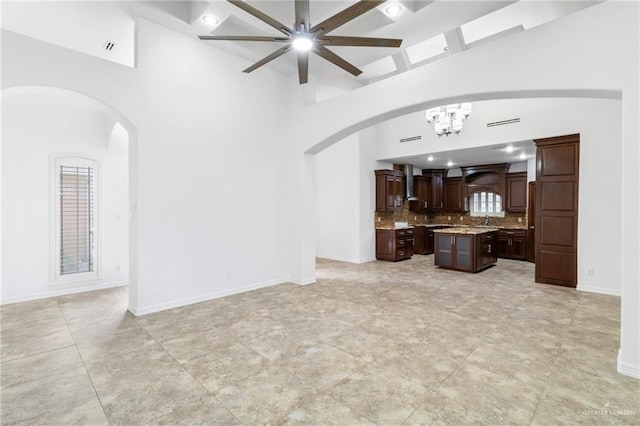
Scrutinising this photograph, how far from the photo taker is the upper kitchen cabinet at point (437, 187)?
33.3 feet

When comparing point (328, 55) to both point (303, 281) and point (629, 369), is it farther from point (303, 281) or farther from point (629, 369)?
point (629, 369)

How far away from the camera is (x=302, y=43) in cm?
312

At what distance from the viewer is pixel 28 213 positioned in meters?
4.83

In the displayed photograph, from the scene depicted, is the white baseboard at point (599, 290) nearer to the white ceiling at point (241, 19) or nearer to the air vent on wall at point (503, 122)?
the air vent on wall at point (503, 122)

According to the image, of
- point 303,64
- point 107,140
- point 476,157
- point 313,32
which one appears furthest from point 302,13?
point 476,157

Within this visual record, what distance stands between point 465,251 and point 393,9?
512cm

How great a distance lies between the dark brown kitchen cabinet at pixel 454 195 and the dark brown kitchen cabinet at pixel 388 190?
7.91 ft

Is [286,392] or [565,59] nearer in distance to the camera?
[286,392]

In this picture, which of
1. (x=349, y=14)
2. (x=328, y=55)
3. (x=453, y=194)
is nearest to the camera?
(x=349, y=14)

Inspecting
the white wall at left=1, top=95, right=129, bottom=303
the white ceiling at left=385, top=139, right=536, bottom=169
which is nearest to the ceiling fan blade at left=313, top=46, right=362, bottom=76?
the white wall at left=1, top=95, right=129, bottom=303

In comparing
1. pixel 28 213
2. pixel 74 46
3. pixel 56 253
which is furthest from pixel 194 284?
pixel 74 46

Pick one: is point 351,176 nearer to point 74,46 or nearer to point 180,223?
point 180,223

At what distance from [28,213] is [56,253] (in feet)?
2.50

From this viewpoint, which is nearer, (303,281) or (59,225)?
(59,225)
